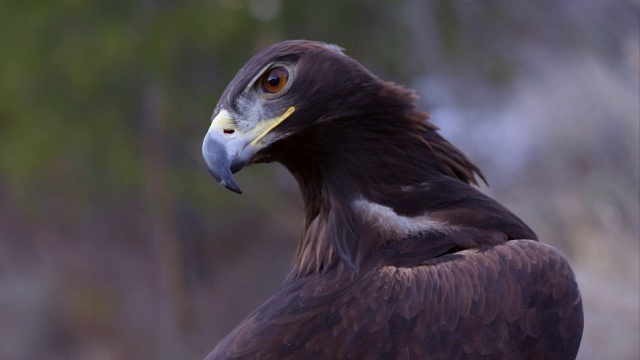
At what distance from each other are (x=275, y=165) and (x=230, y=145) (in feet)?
23.0

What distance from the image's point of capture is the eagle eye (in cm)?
301

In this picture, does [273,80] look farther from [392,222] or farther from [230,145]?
[392,222]

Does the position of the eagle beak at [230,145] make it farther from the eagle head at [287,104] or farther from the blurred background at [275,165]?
the blurred background at [275,165]

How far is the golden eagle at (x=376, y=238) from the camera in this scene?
2816 millimetres

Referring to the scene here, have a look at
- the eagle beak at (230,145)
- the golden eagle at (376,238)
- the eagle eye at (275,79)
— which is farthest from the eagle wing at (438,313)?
the eagle eye at (275,79)

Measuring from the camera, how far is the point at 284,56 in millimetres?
3037

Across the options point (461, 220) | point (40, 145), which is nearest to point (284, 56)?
point (461, 220)

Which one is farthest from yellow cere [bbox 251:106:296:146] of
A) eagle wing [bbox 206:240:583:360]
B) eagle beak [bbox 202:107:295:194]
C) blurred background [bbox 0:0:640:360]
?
blurred background [bbox 0:0:640:360]

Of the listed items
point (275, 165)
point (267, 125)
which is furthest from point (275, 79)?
point (275, 165)

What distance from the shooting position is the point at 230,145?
289 centimetres

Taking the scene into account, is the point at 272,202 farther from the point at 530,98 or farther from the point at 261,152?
the point at 261,152

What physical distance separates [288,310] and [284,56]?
0.76m

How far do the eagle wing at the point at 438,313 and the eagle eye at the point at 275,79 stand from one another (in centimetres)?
61

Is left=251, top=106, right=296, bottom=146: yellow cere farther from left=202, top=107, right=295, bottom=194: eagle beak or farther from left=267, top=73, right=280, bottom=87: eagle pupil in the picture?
left=267, top=73, right=280, bottom=87: eagle pupil
